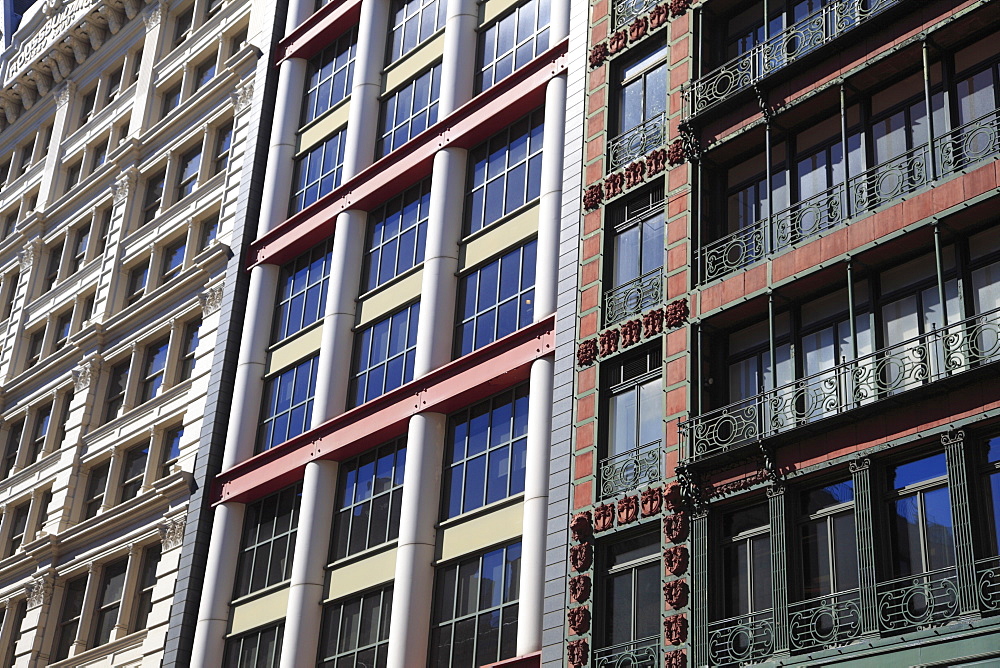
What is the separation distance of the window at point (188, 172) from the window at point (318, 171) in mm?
5796

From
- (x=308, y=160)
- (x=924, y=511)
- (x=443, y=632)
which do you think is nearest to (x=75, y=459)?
(x=308, y=160)

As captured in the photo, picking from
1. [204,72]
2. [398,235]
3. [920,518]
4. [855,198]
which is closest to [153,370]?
[398,235]

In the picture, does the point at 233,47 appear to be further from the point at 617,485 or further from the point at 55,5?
the point at 617,485

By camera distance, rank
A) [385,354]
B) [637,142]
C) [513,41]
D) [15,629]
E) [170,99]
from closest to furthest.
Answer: [637,142] < [385,354] < [513,41] < [15,629] < [170,99]

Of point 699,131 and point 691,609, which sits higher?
point 699,131

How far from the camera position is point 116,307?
4728 centimetres

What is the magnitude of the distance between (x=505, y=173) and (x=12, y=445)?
23601mm

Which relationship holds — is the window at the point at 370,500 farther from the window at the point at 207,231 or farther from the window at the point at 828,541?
→ the window at the point at 207,231

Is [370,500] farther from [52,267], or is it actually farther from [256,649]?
[52,267]

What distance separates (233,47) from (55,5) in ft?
48.8

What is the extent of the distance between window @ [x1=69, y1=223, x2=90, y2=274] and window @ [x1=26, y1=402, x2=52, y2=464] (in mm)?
5393

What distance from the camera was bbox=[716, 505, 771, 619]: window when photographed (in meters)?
24.2

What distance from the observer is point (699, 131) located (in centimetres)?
2967

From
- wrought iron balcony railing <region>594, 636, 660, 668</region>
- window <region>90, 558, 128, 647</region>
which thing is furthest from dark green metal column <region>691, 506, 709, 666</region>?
window <region>90, 558, 128, 647</region>
